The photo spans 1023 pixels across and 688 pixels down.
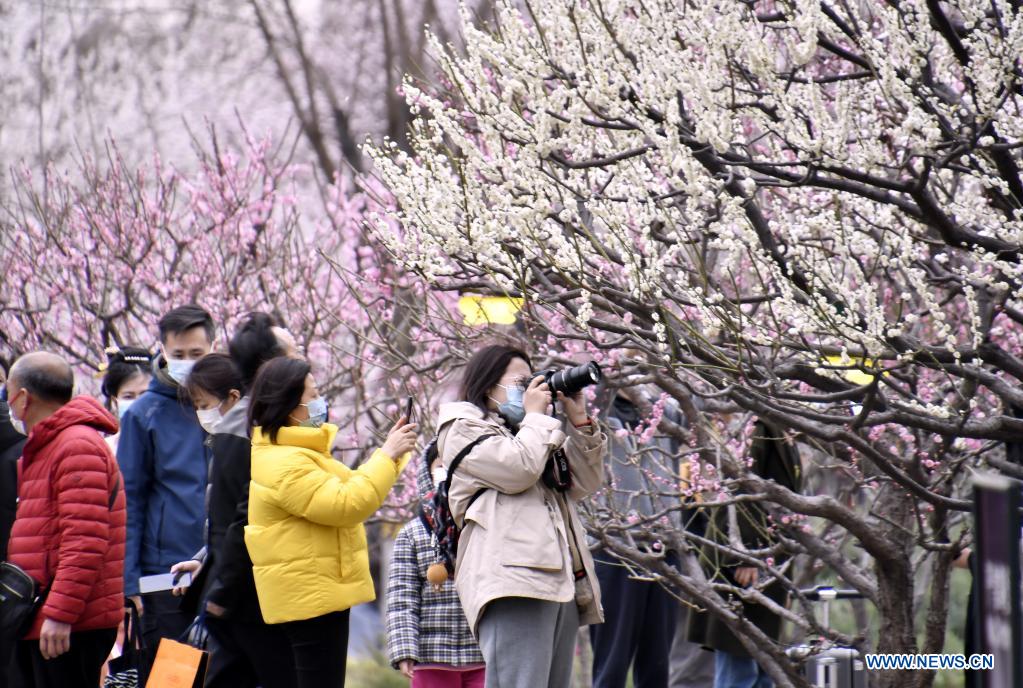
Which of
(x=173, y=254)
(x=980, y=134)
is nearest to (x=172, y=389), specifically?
(x=980, y=134)

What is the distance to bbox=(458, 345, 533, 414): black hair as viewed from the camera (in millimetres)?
5414

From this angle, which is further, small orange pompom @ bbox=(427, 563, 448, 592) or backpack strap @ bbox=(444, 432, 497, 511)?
small orange pompom @ bbox=(427, 563, 448, 592)

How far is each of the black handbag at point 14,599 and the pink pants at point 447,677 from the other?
1.59 metres

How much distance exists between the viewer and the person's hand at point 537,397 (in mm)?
5227

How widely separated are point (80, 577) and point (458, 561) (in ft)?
5.25

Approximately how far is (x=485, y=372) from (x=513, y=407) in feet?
0.59

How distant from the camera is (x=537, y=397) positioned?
5230 mm

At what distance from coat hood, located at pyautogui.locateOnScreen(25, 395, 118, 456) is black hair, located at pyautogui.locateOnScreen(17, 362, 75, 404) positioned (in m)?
0.08

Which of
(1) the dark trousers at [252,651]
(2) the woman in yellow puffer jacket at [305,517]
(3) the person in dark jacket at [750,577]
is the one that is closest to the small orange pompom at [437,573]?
(2) the woman in yellow puffer jacket at [305,517]

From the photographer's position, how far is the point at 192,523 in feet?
20.9

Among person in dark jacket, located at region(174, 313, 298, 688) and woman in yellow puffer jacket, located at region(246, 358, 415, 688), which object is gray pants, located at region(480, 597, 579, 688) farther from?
person in dark jacket, located at region(174, 313, 298, 688)

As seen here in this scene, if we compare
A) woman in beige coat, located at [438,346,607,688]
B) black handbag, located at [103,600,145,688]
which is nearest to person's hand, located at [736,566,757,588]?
woman in beige coat, located at [438,346,607,688]

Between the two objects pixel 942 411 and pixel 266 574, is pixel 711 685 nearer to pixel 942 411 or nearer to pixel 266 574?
pixel 266 574

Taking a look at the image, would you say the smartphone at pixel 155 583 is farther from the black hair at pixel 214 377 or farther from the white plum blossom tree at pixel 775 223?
the white plum blossom tree at pixel 775 223
